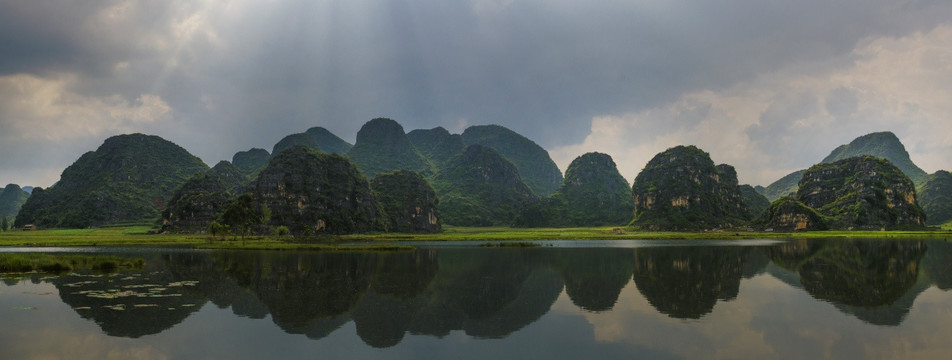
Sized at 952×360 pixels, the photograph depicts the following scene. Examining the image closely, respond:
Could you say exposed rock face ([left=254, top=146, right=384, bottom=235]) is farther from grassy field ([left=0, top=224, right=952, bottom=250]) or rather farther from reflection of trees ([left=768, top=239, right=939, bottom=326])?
reflection of trees ([left=768, top=239, right=939, bottom=326])

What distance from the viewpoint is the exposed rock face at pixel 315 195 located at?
173m

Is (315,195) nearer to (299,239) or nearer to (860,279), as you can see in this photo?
(299,239)

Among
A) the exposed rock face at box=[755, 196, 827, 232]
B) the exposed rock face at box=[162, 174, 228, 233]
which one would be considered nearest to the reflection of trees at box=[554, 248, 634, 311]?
the exposed rock face at box=[162, 174, 228, 233]

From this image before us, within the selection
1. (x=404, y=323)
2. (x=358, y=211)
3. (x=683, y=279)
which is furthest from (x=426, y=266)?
(x=358, y=211)

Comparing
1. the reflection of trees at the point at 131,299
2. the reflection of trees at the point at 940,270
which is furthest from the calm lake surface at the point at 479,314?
the reflection of trees at the point at 940,270

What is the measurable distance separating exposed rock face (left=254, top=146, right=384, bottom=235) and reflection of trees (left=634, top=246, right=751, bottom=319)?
470 ft

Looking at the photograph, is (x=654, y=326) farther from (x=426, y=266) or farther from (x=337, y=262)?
(x=337, y=262)

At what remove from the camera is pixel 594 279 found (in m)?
38.2

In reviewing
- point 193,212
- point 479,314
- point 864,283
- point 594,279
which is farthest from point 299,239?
point 864,283

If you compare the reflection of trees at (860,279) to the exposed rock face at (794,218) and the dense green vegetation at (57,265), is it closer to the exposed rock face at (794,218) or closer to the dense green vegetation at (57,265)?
the dense green vegetation at (57,265)

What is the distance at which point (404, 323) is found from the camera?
21797mm

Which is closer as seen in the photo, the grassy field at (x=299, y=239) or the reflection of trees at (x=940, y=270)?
the reflection of trees at (x=940, y=270)

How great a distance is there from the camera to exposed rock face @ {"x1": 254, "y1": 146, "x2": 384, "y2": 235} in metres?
173

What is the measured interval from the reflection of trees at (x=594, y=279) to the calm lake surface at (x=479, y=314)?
221 millimetres
